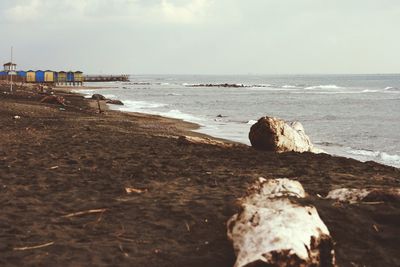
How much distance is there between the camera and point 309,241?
4.10m

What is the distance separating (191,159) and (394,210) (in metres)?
5.20

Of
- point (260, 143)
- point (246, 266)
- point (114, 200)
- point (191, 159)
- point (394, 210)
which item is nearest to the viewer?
point (246, 266)

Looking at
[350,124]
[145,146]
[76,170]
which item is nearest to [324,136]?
[350,124]

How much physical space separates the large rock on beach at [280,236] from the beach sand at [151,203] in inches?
16.5

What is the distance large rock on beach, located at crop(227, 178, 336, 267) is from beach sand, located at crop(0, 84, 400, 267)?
42 centimetres

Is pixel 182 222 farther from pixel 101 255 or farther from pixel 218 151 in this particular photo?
pixel 218 151

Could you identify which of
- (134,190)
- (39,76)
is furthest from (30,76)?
(134,190)

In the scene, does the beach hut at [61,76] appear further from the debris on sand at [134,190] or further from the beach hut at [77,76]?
the debris on sand at [134,190]

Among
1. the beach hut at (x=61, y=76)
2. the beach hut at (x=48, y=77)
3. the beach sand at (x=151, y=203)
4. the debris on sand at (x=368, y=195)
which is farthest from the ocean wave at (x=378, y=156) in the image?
the beach hut at (x=61, y=76)

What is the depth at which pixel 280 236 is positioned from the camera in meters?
4.02

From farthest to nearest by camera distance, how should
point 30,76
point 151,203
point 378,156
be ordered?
point 30,76 < point 378,156 < point 151,203

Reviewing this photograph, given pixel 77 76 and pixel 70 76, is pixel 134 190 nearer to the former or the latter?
pixel 70 76

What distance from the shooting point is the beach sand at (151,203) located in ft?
15.5

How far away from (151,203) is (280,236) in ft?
9.05
